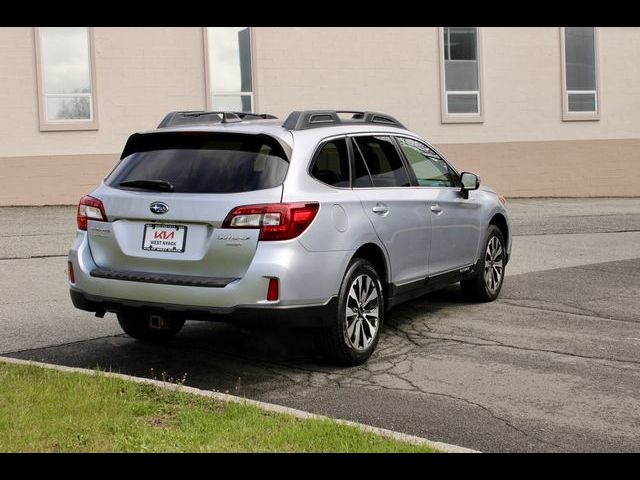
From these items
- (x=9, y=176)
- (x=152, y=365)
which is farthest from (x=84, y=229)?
(x=9, y=176)

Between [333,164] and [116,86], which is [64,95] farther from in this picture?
[333,164]

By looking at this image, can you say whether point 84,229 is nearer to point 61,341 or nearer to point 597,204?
point 61,341

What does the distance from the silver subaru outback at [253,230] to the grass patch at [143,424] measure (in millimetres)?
750

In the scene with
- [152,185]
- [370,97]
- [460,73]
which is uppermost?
[460,73]

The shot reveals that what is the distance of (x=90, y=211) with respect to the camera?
6.40 meters

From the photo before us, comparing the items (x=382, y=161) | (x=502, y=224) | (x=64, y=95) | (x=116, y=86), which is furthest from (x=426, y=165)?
(x=64, y=95)

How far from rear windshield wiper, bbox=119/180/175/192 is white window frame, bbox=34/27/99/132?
15.2 meters

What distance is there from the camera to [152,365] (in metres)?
6.66

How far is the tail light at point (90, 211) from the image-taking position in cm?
632

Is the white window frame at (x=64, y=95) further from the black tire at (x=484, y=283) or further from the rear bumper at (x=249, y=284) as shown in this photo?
the rear bumper at (x=249, y=284)

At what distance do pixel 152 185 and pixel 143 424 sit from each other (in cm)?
189

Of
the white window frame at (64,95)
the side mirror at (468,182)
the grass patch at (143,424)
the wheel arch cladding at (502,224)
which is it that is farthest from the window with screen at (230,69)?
the grass patch at (143,424)

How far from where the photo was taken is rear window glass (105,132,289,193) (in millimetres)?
6020

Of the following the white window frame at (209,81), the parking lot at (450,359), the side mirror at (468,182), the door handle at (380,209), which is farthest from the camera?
the white window frame at (209,81)
